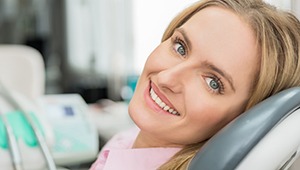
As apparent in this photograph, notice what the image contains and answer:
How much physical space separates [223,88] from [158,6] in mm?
1367

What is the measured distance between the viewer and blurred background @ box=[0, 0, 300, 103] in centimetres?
279

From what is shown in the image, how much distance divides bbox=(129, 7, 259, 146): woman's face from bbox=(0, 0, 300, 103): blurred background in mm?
1731

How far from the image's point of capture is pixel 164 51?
101 cm

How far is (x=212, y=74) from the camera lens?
927 millimetres

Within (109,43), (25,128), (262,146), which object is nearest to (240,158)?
(262,146)

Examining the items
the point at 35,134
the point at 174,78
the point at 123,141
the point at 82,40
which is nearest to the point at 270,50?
the point at 174,78

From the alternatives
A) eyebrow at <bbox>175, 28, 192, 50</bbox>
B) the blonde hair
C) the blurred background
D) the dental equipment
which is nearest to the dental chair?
the blonde hair

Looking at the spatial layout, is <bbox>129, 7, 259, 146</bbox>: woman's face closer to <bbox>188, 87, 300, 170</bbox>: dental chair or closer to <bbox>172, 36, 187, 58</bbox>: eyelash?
<bbox>172, 36, 187, 58</bbox>: eyelash

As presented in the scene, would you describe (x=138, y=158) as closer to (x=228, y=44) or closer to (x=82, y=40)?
(x=228, y=44)

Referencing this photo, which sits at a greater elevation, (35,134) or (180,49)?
(180,49)

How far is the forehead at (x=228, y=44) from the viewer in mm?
907

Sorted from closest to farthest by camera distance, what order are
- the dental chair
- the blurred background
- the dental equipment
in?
the dental chair, the dental equipment, the blurred background

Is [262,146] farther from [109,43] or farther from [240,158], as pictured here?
[109,43]

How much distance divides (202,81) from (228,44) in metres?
0.08
